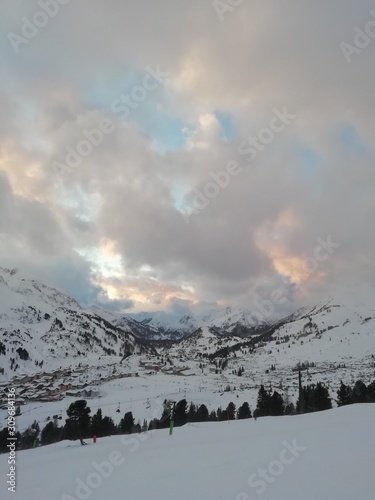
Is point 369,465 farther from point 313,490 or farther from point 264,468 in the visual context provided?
point 264,468

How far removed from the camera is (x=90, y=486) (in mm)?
11117

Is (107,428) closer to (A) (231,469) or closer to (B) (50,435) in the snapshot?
(B) (50,435)

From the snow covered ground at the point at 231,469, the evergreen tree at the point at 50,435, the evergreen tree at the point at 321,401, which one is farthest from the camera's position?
the evergreen tree at the point at 50,435

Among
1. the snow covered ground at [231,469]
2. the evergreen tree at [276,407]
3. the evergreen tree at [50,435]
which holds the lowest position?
the evergreen tree at [50,435]

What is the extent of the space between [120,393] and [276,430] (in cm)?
15970
